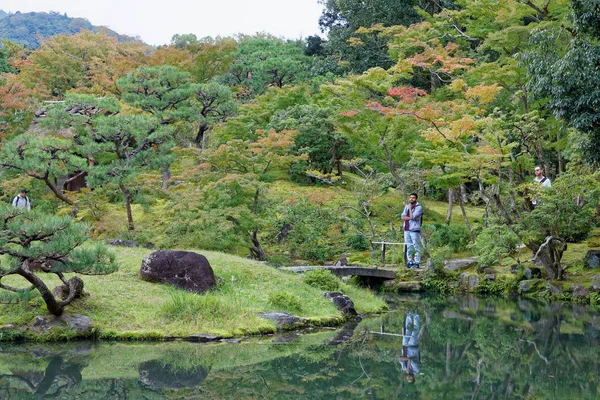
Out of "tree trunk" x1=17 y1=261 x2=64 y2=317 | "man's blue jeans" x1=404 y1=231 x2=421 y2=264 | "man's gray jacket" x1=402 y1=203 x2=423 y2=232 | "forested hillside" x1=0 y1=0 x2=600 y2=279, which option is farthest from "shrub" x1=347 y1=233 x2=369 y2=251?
"tree trunk" x1=17 y1=261 x2=64 y2=317

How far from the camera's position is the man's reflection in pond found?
21.1ft

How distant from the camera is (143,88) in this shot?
63.0 feet

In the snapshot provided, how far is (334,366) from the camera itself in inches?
258

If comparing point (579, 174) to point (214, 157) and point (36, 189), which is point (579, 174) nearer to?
point (214, 157)

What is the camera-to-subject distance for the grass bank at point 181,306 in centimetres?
807

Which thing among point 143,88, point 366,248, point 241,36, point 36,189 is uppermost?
point 241,36

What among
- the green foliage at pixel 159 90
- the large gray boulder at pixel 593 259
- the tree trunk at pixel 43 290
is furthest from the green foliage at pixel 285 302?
the green foliage at pixel 159 90

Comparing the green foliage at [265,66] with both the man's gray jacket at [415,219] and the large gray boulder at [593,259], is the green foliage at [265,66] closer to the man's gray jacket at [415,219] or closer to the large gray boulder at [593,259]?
the man's gray jacket at [415,219]

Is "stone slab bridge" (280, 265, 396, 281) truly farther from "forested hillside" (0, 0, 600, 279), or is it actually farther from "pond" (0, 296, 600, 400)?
"pond" (0, 296, 600, 400)

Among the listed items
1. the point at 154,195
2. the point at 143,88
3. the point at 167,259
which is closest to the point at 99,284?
the point at 167,259

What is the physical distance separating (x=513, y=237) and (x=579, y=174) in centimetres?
194

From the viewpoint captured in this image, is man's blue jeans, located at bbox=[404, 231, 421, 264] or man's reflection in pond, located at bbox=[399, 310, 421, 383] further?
man's blue jeans, located at bbox=[404, 231, 421, 264]

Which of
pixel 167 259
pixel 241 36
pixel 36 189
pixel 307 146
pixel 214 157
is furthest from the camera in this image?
pixel 241 36

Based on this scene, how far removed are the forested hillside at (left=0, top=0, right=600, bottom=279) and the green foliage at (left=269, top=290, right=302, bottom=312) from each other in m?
3.48
